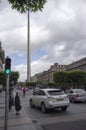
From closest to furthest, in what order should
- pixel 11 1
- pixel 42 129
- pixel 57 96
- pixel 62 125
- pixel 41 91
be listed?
pixel 11 1
pixel 42 129
pixel 62 125
pixel 57 96
pixel 41 91

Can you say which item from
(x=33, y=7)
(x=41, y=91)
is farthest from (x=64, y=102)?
(x=33, y=7)

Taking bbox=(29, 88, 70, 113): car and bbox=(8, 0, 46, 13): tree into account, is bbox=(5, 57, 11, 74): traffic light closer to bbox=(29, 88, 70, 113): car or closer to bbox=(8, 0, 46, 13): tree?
bbox=(8, 0, 46, 13): tree

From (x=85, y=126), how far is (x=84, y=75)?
59.0m

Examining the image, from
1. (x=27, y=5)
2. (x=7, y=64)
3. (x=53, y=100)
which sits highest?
(x=27, y=5)

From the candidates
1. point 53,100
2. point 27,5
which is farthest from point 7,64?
point 53,100

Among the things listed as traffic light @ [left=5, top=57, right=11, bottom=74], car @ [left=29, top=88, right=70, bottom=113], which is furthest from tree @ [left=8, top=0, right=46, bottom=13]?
car @ [left=29, top=88, right=70, bottom=113]

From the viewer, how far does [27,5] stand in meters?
6.98

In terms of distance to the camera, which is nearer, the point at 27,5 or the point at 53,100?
the point at 27,5

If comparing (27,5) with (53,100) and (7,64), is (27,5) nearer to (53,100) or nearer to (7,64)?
(7,64)

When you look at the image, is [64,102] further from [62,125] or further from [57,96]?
[62,125]

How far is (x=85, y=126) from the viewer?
42.8 ft

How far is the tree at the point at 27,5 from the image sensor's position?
22.6 feet

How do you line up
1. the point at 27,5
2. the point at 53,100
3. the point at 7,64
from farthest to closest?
the point at 53,100
the point at 7,64
the point at 27,5

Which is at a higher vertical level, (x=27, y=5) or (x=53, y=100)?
(x=27, y=5)
